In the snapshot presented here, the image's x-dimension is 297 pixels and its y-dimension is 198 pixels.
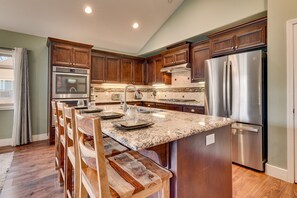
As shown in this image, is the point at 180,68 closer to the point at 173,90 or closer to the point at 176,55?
the point at 176,55

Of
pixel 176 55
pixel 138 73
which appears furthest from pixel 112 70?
pixel 176 55

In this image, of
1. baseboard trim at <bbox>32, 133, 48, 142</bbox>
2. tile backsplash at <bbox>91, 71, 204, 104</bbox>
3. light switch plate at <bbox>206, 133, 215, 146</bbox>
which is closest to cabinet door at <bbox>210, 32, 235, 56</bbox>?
A: tile backsplash at <bbox>91, 71, 204, 104</bbox>

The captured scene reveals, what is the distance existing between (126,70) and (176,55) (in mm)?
1719

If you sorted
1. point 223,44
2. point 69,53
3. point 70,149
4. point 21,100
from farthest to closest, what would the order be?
1. point 69,53
2. point 21,100
3. point 223,44
4. point 70,149

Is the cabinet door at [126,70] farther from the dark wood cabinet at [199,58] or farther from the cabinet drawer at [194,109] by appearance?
the cabinet drawer at [194,109]

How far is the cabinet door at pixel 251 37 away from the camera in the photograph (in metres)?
2.53

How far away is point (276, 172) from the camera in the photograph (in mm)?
2256

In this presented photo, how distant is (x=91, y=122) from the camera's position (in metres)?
0.83

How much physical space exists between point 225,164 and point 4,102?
4.62 metres

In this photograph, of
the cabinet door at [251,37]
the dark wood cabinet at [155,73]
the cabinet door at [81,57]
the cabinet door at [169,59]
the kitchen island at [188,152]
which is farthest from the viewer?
the dark wood cabinet at [155,73]

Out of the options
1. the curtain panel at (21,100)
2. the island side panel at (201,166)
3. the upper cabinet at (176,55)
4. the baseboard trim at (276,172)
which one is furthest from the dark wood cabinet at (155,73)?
the island side panel at (201,166)

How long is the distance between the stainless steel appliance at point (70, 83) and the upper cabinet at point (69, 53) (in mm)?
138

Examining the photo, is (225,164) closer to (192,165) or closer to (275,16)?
(192,165)

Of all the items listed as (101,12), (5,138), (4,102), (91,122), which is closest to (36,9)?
(101,12)
